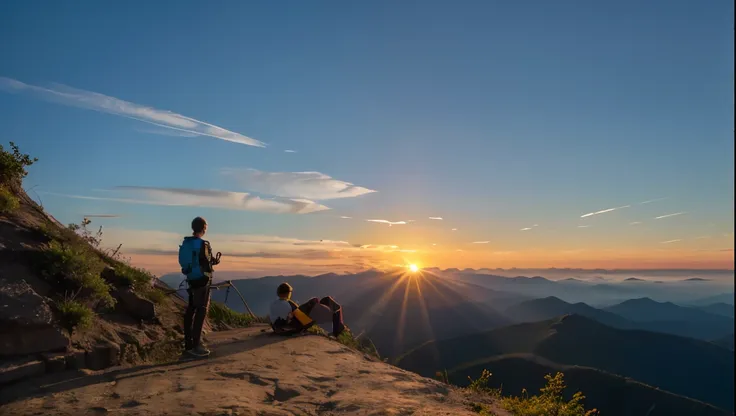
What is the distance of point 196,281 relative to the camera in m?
9.22

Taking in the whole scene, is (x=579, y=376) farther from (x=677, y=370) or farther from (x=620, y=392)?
(x=677, y=370)

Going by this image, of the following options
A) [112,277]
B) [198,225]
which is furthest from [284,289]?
[112,277]

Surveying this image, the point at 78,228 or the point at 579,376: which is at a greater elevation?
the point at 78,228

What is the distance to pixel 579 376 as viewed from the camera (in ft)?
409

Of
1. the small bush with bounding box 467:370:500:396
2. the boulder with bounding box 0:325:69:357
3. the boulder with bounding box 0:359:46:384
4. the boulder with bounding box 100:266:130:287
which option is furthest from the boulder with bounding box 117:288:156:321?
the small bush with bounding box 467:370:500:396

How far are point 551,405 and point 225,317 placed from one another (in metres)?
10.9

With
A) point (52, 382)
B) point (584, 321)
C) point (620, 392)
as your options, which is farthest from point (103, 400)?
point (584, 321)

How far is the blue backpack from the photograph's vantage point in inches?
361

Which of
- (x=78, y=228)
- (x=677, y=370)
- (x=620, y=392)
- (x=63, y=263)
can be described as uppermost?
Answer: (x=78, y=228)

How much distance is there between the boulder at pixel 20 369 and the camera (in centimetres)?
617

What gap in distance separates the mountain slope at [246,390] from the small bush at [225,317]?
415 cm

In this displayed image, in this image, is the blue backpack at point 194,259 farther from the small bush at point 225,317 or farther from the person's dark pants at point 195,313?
the small bush at point 225,317

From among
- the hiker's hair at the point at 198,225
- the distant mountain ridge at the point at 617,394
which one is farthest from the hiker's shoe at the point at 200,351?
Answer: the distant mountain ridge at the point at 617,394

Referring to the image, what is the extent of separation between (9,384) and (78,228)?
565 centimetres
